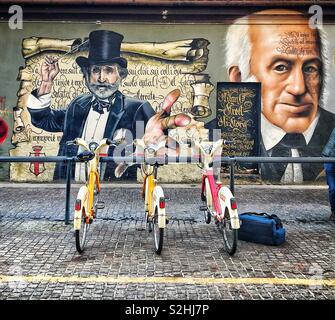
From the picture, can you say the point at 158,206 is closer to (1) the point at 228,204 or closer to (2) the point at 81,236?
(1) the point at 228,204

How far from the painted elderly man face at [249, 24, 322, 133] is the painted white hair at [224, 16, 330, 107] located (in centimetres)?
12

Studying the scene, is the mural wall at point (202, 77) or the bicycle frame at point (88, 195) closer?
the bicycle frame at point (88, 195)

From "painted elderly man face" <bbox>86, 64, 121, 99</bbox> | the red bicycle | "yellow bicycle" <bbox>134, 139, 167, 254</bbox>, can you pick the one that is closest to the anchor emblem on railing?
"painted elderly man face" <bbox>86, 64, 121, 99</bbox>

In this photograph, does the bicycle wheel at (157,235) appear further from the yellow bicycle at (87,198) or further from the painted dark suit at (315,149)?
the painted dark suit at (315,149)

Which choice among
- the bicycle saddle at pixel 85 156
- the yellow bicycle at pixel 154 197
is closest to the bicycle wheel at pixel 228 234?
the yellow bicycle at pixel 154 197

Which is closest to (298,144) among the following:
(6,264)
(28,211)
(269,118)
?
(269,118)

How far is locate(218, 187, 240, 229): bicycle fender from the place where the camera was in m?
4.85

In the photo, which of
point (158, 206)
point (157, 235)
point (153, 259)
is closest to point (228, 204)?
point (158, 206)

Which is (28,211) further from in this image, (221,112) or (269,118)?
(269,118)

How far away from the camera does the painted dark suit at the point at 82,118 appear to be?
10844mm

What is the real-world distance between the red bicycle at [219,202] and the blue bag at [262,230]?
1.59 feet

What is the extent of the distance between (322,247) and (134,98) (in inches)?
262

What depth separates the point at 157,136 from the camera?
10.9 meters
